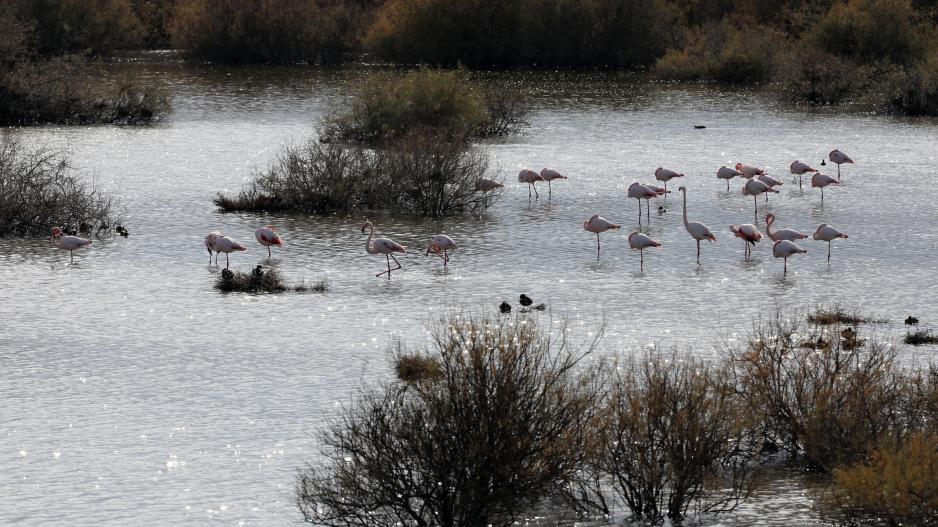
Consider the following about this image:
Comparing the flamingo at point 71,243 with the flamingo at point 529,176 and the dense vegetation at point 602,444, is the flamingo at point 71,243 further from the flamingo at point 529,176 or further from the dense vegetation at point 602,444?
the dense vegetation at point 602,444

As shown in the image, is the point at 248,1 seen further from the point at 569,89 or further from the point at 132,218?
the point at 132,218

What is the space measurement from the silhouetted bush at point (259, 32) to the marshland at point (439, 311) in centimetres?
3236

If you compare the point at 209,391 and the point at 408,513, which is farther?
the point at 209,391

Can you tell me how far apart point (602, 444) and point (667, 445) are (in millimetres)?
518

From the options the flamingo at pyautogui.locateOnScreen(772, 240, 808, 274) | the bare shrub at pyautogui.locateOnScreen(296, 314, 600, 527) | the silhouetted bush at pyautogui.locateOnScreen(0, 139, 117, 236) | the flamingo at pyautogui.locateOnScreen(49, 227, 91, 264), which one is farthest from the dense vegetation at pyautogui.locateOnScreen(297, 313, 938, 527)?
the silhouetted bush at pyautogui.locateOnScreen(0, 139, 117, 236)

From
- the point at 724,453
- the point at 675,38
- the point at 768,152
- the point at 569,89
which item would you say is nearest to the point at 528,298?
the point at 724,453

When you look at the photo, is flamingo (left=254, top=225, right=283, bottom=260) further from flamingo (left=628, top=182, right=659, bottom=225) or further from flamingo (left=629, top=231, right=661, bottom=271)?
flamingo (left=628, top=182, right=659, bottom=225)

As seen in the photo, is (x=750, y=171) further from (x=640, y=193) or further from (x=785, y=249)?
(x=785, y=249)

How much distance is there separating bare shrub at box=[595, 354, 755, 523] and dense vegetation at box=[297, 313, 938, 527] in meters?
0.02

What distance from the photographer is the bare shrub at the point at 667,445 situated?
34.8ft

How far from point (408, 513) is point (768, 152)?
98.7 feet

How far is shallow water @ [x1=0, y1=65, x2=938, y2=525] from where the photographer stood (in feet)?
39.8

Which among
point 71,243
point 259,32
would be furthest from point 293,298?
point 259,32

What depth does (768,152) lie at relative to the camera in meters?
38.4
